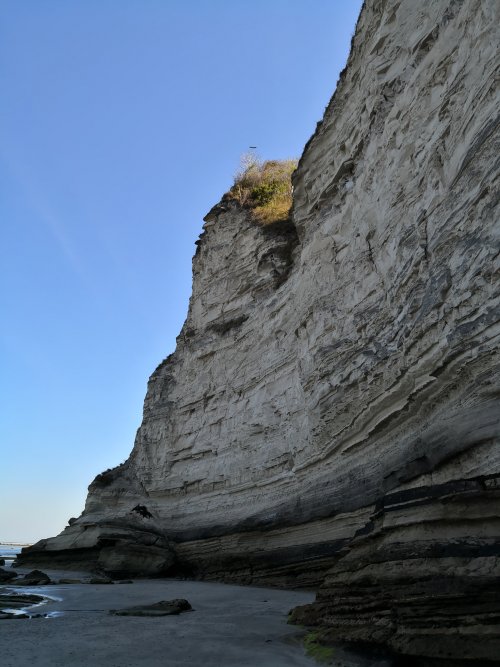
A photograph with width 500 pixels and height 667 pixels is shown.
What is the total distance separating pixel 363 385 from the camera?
8664mm

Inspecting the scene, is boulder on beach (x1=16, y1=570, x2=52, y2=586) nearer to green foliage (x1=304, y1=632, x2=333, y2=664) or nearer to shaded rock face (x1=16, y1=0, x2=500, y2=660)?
shaded rock face (x1=16, y1=0, x2=500, y2=660)

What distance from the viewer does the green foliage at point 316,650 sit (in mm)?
4496

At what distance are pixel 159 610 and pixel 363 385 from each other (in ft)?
15.8

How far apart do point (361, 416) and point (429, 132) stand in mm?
4842

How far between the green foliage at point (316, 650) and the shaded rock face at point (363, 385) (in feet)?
0.86

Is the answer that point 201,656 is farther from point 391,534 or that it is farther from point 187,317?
point 187,317

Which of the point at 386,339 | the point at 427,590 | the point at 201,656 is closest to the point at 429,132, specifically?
the point at 386,339

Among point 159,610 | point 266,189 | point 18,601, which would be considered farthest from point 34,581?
point 266,189

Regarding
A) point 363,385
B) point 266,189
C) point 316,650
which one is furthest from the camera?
point 266,189

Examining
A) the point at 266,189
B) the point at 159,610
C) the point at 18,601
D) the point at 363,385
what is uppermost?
the point at 266,189

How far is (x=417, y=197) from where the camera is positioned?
8.15 m

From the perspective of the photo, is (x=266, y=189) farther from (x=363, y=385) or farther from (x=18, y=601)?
(x=18, y=601)

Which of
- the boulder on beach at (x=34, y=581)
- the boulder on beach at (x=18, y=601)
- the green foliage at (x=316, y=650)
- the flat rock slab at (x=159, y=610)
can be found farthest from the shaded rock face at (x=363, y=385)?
the boulder on beach at (x=18, y=601)

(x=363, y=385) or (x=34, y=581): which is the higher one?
(x=363, y=385)
